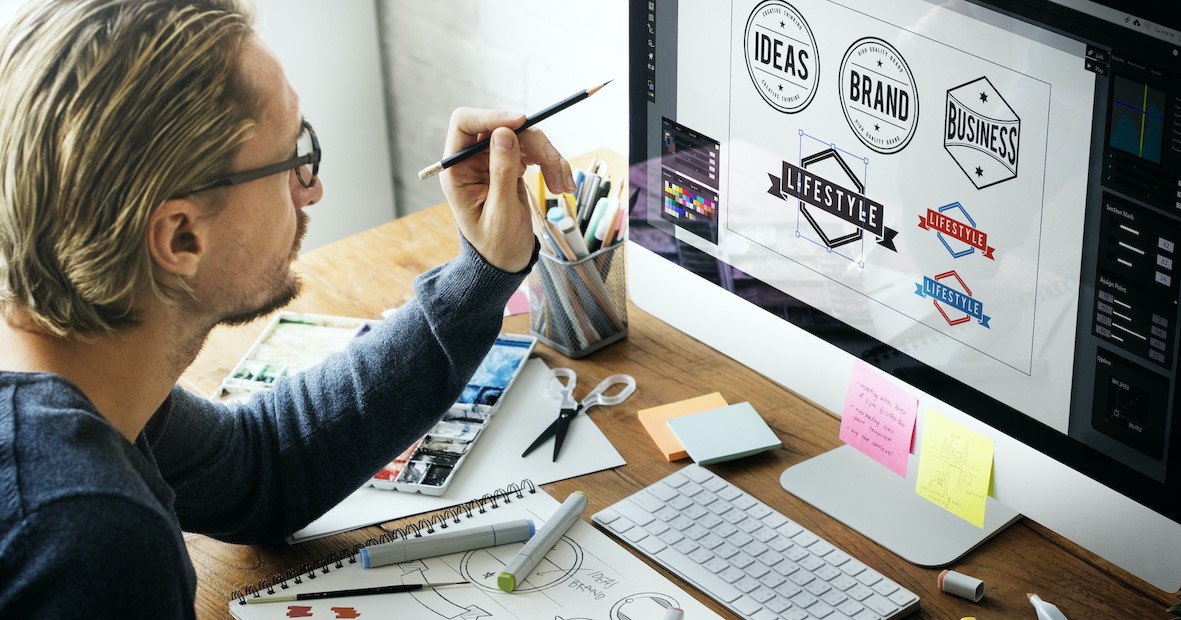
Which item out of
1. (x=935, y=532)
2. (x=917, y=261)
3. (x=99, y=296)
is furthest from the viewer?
(x=935, y=532)

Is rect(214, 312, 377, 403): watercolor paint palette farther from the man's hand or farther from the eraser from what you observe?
the eraser

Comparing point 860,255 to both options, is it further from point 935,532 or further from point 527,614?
point 527,614

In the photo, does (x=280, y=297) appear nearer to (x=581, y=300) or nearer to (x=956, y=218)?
(x=581, y=300)

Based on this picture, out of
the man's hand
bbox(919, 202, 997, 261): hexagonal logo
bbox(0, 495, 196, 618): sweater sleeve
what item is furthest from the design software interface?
bbox(0, 495, 196, 618): sweater sleeve

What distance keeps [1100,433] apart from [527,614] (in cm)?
46

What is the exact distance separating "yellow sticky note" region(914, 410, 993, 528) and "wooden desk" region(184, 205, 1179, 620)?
0.05m

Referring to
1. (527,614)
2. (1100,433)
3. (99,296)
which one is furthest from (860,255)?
(99,296)

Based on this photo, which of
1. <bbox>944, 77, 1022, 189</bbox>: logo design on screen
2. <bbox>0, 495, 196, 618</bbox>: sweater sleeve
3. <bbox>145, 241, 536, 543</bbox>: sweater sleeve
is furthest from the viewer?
<bbox>145, 241, 536, 543</bbox>: sweater sleeve

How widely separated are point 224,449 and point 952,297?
0.63m

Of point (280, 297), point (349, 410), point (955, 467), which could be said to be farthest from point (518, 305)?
point (955, 467)

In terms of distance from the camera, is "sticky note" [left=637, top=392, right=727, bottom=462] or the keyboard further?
"sticky note" [left=637, top=392, right=727, bottom=462]

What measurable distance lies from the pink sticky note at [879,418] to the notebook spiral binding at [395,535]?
302 millimetres

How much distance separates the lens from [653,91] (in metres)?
1.11

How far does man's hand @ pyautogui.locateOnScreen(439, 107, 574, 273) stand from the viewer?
1.08 m
